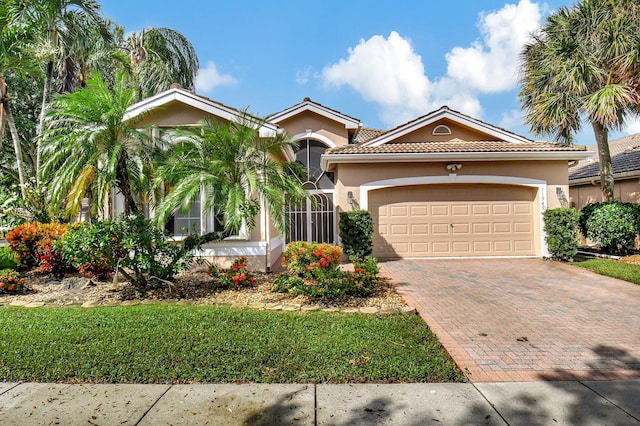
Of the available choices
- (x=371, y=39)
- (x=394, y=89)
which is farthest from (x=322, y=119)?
(x=394, y=89)

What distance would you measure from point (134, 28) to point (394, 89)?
15.2 meters

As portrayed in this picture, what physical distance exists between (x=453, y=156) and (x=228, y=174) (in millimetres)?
7899

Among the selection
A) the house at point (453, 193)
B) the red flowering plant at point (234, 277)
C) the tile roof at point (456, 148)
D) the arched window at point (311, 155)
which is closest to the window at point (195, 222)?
the red flowering plant at point (234, 277)

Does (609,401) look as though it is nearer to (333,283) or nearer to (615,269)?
(333,283)

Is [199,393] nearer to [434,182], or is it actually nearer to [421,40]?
[434,182]

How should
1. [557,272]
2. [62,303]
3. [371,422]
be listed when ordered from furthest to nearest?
→ [557,272] → [62,303] → [371,422]

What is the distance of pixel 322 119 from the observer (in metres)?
14.9

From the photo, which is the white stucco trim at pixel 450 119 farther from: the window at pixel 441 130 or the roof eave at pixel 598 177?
the roof eave at pixel 598 177

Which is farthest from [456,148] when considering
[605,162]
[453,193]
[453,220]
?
[605,162]

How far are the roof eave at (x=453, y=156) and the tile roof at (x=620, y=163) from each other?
4.59ft

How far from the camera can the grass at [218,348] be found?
3.82 meters

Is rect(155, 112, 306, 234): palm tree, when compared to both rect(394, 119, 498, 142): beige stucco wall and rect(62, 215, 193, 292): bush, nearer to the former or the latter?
rect(62, 215, 193, 292): bush

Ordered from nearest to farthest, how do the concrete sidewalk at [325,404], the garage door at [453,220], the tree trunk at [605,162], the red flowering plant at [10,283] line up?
the concrete sidewalk at [325,404] → the red flowering plant at [10,283] → the garage door at [453,220] → the tree trunk at [605,162]

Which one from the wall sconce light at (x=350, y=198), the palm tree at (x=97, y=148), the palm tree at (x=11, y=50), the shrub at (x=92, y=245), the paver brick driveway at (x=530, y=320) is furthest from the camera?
the wall sconce light at (x=350, y=198)
